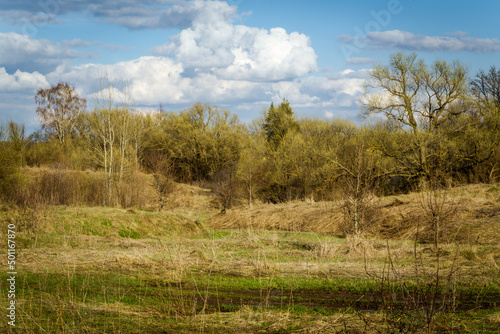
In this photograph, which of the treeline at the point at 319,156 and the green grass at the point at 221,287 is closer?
the green grass at the point at 221,287

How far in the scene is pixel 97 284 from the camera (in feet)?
31.5

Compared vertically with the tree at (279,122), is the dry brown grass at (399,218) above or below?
below

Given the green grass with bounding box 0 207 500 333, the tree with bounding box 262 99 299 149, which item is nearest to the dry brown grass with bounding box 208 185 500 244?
the green grass with bounding box 0 207 500 333

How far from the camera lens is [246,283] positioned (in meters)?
10.3

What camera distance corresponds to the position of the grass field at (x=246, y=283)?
691 cm

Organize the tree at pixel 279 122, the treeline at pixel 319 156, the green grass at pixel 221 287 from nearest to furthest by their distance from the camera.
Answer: the green grass at pixel 221 287 < the treeline at pixel 319 156 < the tree at pixel 279 122

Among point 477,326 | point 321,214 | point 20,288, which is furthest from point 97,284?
point 321,214

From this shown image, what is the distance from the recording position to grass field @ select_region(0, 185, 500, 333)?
6.91 metres

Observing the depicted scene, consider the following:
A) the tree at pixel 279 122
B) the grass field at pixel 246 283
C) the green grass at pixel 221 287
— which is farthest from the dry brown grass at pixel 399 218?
the tree at pixel 279 122

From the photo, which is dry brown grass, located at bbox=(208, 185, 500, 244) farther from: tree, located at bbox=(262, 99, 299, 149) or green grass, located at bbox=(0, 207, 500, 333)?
tree, located at bbox=(262, 99, 299, 149)

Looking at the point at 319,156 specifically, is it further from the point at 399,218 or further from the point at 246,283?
the point at 246,283

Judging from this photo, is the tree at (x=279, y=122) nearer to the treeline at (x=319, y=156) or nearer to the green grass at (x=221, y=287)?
the treeline at (x=319, y=156)

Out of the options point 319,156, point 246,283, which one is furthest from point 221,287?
point 319,156

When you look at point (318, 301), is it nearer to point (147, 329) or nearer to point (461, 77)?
point (147, 329)
